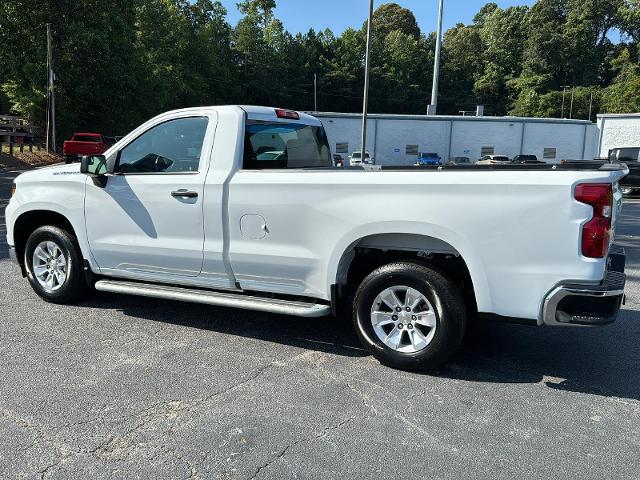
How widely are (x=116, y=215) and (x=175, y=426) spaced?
8.03 ft

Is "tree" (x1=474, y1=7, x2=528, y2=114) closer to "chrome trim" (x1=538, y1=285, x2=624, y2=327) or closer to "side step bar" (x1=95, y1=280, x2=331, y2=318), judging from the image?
"side step bar" (x1=95, y1=280, x2=331, y2=318)

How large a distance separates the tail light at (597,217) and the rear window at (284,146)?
2550 mm

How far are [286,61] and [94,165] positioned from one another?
78895 mm

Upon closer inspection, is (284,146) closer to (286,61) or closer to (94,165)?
(94,165)

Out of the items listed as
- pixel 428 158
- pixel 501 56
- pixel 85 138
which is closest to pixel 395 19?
pixel 501 56

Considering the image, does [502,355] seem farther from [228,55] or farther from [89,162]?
[228,55]

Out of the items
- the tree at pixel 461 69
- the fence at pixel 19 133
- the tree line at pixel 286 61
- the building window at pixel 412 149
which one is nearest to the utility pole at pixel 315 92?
the tree line at pixel 286 61

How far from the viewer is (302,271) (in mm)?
4336

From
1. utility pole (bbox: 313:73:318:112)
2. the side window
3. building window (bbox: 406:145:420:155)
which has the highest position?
utility pole (bbox: 313:73:318:112)

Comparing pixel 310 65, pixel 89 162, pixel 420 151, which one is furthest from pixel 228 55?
pixel 89 162

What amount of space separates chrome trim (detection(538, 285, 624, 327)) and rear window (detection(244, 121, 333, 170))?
2515mm

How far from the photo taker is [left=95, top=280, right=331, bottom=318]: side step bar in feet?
13.9

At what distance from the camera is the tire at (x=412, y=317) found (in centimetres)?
391

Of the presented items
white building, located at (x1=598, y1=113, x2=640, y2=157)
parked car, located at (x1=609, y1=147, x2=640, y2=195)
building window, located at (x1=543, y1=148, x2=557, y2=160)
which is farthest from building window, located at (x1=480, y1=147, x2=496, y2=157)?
parked car, located at (x1=609, y1=147, x2=640, y2=195)
